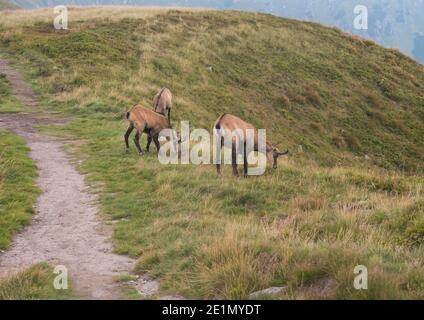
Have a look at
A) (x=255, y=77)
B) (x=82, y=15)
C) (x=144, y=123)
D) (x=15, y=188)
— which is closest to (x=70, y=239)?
(x=15, y=188)

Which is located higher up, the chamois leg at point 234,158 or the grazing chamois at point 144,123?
the grazing chamois at point 144,123

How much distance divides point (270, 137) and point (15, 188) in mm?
17119

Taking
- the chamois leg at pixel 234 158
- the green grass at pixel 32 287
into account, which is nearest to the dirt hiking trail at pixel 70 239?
the green grass at pixel 32 287

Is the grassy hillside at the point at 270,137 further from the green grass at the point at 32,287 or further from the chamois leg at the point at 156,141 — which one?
the green grass at the point at 32,287

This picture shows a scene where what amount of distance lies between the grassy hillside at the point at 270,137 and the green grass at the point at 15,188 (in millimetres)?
1604

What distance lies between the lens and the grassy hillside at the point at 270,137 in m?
6.51

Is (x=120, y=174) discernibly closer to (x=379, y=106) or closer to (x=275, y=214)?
(x=275, y=214)

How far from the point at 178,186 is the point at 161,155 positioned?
329 cm

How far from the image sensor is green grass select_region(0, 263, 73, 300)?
20.8ft

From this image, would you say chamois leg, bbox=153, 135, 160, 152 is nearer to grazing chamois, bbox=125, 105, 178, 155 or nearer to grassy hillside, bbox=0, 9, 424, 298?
grazing chamois, bbox=125, 105, 178, 155

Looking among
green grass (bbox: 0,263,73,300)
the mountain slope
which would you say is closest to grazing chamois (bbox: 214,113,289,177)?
green grass (bbox: 0,263,73,300)

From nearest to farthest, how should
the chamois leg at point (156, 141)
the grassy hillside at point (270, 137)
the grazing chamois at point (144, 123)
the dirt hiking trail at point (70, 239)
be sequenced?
the grassy hillside at point (270, 137)
the dirt hiking trail at point (70, 239)
the grazing chamois at point (144, 123)
the chamois leg at point (156, 141)

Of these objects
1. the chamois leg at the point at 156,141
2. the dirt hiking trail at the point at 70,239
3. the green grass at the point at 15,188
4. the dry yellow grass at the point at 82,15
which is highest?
the dry yellow grass at the point at 82,15
